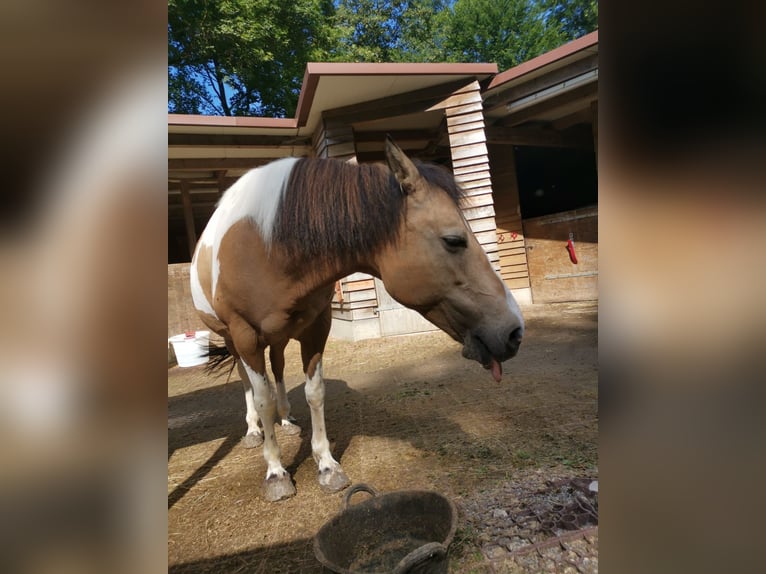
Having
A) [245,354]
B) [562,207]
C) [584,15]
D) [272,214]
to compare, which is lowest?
[245,354]

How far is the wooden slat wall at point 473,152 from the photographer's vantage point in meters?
5.77

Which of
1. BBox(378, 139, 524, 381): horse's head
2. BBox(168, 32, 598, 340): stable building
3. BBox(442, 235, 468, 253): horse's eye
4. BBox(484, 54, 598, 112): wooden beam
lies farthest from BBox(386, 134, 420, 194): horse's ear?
BBox(484, 54, 598, 112): wooden beam

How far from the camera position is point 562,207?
1132 cm

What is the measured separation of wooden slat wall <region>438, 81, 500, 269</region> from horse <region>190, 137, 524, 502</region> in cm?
418

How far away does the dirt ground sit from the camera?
1.70 m

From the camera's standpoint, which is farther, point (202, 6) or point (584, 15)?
point (584, 15)

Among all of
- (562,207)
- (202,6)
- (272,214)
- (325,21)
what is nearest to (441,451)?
(272,214)

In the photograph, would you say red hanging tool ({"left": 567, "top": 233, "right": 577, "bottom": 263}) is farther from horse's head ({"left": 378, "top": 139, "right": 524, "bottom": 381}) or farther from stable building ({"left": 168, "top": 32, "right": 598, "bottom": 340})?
horse's head ({"left": 378, "top": 139, "right": 524, "bottom": 381})

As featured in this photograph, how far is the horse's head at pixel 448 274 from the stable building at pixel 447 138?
2772mm

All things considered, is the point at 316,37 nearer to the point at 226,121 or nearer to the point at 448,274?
the point at 226,121
